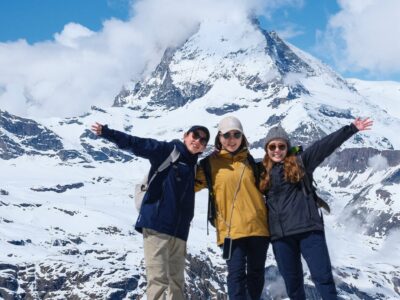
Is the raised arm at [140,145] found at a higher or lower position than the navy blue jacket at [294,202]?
higher

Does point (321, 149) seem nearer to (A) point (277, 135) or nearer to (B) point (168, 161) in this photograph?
(A) point (277, 135)

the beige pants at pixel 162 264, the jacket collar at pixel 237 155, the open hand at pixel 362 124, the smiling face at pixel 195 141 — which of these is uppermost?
the open hand at pixel 362 124

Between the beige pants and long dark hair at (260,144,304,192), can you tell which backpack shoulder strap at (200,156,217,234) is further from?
long dark hair at (260,144,304,192)

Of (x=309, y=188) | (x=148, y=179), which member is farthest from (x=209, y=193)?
(x=309, y=188)

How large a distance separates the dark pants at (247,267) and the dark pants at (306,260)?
1.26ft

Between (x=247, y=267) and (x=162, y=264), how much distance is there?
191 centimetres

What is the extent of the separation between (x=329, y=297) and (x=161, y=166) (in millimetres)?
4628

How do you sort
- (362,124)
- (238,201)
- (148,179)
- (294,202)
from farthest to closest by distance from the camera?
(362,124), (148,179), (238,201), (294,202)

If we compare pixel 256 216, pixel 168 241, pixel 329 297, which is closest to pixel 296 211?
pixel 256 216

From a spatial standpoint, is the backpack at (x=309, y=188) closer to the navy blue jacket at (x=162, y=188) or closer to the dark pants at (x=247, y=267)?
the dark pants at (x=247, y=267)

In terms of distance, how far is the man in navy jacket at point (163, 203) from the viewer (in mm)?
15648

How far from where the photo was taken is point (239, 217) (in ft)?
50.8

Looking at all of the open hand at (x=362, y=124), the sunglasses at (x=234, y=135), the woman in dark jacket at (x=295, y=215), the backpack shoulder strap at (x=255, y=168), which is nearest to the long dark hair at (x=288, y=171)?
the woman in dark jacket at (x=295, y=215)

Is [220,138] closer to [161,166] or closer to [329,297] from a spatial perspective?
[161,166]
